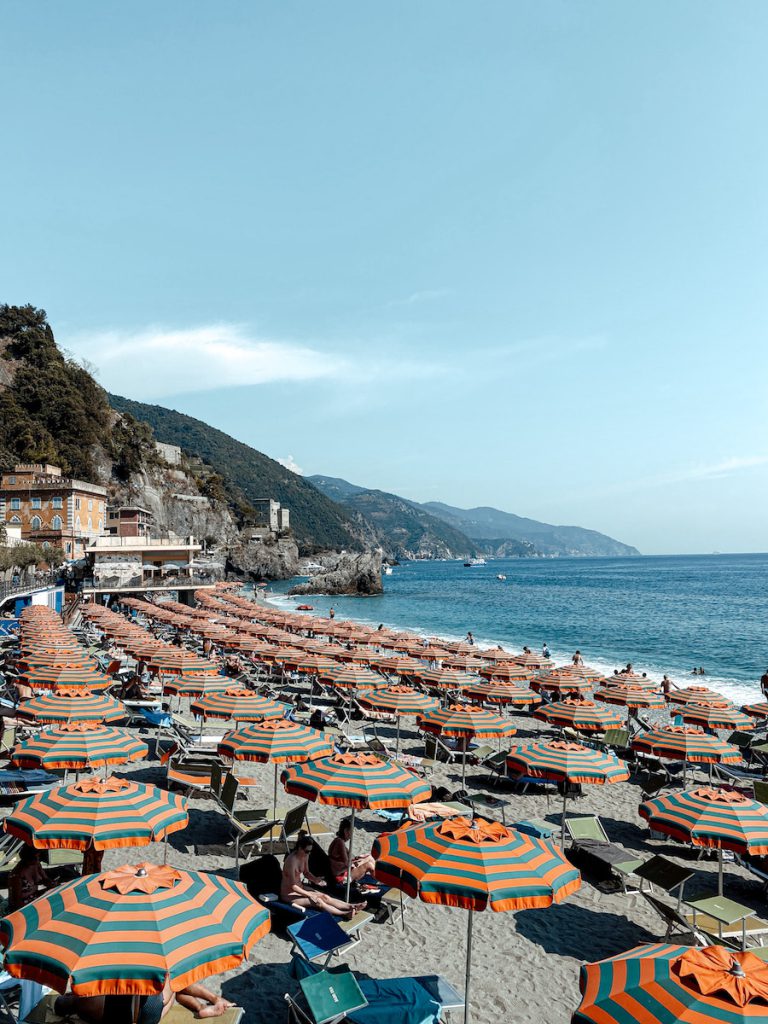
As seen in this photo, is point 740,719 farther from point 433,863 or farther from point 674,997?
point 674,997

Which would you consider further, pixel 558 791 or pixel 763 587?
pixel 763 587

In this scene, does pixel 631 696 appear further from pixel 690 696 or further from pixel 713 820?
pixel 713 820

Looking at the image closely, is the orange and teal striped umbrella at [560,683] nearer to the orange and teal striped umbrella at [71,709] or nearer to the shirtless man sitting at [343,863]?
the orange and teal striped umbrella at [71,709]

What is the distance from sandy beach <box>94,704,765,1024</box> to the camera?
668cm

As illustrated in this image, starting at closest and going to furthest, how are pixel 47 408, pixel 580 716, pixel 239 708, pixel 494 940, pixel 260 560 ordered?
pixel 494 940 → pixel 239 708 → pixel 580 716 → pixel 47 408 → pixel 260 560

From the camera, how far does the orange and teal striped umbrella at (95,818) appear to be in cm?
648

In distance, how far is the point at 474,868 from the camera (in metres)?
5.76

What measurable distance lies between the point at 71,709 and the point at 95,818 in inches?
233

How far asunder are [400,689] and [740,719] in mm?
7975

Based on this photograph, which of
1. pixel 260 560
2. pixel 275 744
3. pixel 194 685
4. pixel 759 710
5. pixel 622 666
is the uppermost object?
pixel 275 744

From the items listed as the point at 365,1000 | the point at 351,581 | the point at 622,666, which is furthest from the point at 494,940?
the point at 351,581

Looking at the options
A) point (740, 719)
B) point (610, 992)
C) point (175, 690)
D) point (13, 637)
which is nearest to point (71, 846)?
point (610, 992)

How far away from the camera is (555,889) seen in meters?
5.78

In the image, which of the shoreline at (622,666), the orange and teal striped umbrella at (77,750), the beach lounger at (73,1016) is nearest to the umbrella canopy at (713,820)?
the beach lounger at (73,1016)
